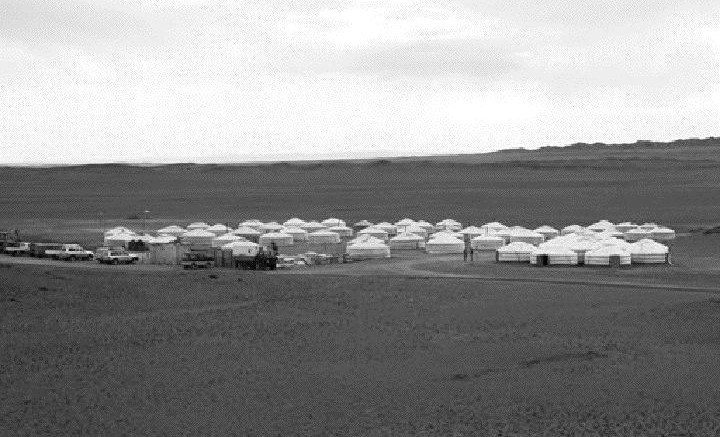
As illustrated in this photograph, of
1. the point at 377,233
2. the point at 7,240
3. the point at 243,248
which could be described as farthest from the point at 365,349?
the point at 377,233

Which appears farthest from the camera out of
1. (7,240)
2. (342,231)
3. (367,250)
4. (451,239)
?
(342,231)

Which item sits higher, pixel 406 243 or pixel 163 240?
A: pixel 163 240

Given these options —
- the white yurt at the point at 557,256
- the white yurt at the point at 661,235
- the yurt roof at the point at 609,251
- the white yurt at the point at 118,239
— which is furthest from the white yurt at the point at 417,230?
the yurt roof at the point at 609,251

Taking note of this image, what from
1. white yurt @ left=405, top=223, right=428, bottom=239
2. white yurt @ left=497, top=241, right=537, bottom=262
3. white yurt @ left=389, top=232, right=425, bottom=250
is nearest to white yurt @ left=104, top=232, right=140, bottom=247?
white yurt @ left=389, top=232, right=425, bottom=250

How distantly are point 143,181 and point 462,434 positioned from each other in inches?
6632

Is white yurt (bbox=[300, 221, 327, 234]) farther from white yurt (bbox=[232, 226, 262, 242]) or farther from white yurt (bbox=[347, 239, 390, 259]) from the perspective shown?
white yurt (bbox=[347, 239, 390, 259])

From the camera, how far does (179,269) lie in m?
59.7

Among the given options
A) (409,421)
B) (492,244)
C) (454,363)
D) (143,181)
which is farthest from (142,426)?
(143,181)

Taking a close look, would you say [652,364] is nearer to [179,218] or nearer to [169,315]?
[169,315]

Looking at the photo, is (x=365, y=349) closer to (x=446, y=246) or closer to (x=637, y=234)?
(x=446, y=246)

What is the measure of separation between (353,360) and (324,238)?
4949cm

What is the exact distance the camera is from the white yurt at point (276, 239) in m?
79.0

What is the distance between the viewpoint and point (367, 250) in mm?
68125

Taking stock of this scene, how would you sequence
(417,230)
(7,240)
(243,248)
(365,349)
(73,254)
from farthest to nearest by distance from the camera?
(417,230) → (7,240) → (243,248) → (73,254) → (365,349)
